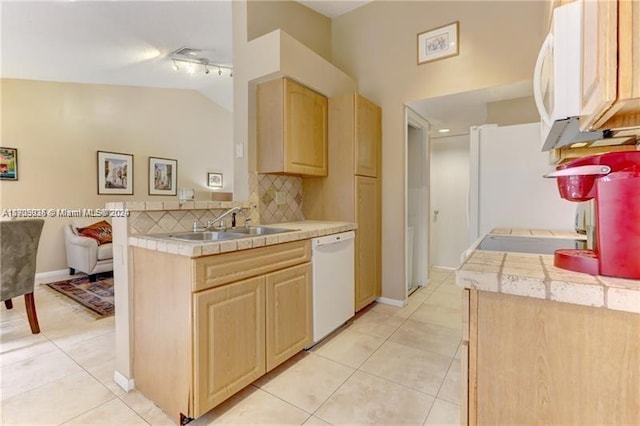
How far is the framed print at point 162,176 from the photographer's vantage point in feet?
17.6

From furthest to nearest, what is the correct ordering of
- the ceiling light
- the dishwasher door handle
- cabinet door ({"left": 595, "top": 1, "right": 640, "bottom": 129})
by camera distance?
the dishwasher door handle, the ceiling light, cabinet door ({"left": 595, "top": 1, "right": 640, "bottom": 129})

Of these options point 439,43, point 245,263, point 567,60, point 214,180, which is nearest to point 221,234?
point 245,263

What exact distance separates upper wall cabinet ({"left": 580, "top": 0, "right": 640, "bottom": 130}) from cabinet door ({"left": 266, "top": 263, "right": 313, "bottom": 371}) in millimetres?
1627

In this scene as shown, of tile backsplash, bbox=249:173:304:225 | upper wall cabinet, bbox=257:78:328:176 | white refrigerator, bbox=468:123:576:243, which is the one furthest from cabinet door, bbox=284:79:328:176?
white refrigerator, bbox=468:123:576:243

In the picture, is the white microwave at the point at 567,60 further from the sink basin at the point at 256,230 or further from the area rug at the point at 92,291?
the area rug at the point at 92,291

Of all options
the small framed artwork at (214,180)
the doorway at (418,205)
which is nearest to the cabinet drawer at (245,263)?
the doorway at (418,205)

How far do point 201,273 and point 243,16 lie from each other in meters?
2.29

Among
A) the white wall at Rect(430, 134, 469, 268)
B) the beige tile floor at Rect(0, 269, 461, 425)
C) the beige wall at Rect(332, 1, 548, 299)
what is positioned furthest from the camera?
the white wall at Rect(430, 134, 469, 268)

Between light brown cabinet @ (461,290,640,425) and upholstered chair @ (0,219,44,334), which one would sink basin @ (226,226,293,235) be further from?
upholstered chair @ (0,219,44,334)

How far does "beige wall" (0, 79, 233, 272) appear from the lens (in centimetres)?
405

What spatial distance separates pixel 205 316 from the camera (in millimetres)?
1474

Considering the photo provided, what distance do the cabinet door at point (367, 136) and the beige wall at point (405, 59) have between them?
0.39 ft

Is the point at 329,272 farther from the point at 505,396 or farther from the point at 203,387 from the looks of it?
the point at 505,396

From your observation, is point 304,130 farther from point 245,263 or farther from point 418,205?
point 418,205
